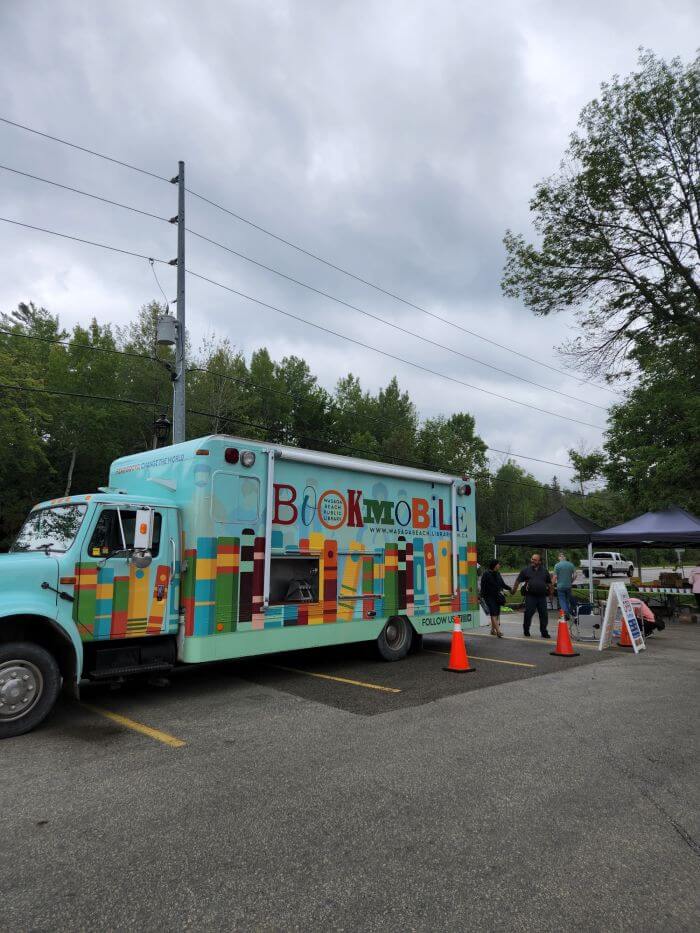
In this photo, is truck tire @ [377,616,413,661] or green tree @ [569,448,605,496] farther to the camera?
green tree @ [569,448,605,496]

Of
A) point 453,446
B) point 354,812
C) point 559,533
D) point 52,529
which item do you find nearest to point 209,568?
point 52,529

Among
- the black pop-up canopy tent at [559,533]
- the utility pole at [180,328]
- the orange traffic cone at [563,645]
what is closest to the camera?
the orange traffic cone at [563,645]

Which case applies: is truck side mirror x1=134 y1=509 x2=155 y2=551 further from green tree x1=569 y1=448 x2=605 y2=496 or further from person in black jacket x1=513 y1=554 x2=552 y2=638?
green tree x1=569 y1=448 x2=605 y2=496

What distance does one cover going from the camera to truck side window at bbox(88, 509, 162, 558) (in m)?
6.26

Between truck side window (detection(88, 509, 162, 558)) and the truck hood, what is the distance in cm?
44

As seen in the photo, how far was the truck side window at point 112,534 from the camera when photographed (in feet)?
20.5

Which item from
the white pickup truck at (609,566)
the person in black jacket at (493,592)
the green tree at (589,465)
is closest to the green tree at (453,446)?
the white pickup truck at (609,566)

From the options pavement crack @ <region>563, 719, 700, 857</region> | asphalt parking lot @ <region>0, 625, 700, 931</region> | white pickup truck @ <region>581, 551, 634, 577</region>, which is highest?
white pickup truck @ <region>581, 551, 634, 577</region>

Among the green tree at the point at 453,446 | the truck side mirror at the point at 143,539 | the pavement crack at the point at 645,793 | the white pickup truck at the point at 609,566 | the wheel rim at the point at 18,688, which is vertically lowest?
the pavement crack at the point at 645,793

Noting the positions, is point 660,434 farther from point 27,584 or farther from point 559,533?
point 27,584

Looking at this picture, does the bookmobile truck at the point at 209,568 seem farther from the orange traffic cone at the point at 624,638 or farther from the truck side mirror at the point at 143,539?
the orange traffic cone at the point at 624,638

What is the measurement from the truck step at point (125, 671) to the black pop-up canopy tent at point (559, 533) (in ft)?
37.5

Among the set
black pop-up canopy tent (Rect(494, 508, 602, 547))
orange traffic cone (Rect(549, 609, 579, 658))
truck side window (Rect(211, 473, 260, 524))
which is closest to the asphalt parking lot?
truck side window (Rect(211, 473, 260, 524))

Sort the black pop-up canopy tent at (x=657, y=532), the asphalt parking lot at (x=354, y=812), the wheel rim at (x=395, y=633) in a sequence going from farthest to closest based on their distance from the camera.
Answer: the black pop-up canopy tent at (x=657, y=532)
the wheel rim at (x=395, y=633)
the asphalt parking lot at (x=354, y=812)
